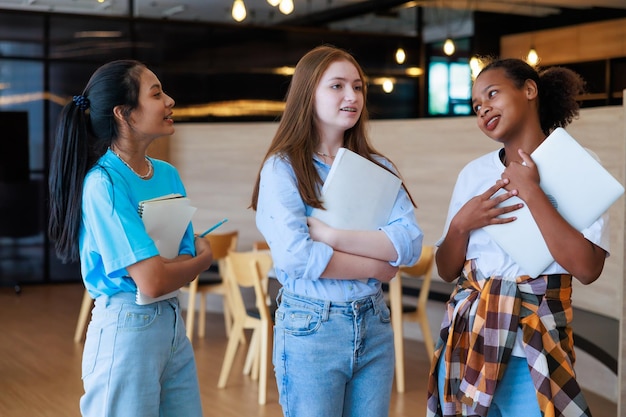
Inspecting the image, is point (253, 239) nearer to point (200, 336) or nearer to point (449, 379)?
point (200, 336)

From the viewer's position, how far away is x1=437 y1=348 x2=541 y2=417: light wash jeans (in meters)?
2.01

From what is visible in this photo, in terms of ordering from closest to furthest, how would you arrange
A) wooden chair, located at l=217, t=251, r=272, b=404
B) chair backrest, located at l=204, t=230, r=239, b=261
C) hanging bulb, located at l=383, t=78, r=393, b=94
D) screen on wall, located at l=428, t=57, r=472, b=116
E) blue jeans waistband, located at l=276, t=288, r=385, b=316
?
blue jeans waistband, located at l=276, t=288, r=385, b=316, wooden chair, located at l=217, t=251, r=272, b=404, chair backrest, located at l=204, t=230, r=239, b=261, screen on wall, located at l=428, t=57, r=472, b=116, hanging bulb, located at l=383, t=78, r=393, b=94

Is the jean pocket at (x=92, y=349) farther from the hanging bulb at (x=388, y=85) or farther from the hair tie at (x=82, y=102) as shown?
the hanging bulb at (x=388, y=85)

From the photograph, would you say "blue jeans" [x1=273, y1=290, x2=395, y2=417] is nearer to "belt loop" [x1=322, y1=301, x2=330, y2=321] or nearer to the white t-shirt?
"belt loop" [x1=322, y1=301, x2=330, y2=321]

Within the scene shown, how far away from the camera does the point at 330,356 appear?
2076 mm

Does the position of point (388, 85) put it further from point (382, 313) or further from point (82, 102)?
point (382, 313)

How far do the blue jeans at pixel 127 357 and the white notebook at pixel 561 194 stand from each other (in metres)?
0.94

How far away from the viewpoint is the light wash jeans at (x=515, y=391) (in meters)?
2.01

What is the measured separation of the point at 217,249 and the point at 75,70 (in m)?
4.53

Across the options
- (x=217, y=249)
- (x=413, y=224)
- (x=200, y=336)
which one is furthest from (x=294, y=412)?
(x=200, y=336)

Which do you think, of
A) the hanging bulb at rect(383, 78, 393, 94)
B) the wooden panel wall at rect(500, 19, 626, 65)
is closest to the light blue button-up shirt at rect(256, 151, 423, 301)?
the wooden panel wall at rect(500, 19, 626, 65)

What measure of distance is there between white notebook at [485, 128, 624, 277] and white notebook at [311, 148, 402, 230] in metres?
0.31

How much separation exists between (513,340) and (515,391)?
0.43ft

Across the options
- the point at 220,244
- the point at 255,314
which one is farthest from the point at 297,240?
the point at 220,244
